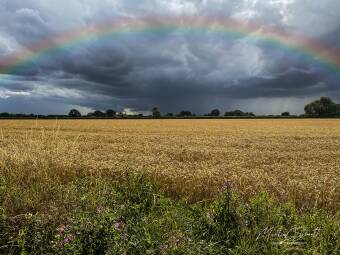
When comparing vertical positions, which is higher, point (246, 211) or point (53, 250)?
point (246, 211)

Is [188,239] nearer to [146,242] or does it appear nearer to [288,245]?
[146,242]

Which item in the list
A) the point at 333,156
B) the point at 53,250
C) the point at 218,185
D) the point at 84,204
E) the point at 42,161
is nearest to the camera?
the point at 53,250

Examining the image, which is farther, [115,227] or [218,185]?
[218,185]

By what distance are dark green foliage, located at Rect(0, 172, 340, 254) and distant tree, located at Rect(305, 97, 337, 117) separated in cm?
17225

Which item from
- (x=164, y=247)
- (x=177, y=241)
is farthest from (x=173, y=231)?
(x=164, y=247)

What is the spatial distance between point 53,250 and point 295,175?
24.5ft

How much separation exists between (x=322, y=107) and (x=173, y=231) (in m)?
179

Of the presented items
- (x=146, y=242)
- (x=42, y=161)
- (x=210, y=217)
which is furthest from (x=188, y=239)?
(x=42, y=161)

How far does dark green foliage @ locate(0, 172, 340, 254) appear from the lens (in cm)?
467

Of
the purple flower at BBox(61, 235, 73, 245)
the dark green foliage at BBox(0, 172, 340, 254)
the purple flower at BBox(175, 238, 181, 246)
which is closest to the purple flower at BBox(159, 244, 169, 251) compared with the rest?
the dark green foliage at BBox(0, 172, 340, 254)

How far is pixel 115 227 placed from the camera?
4.89 meters

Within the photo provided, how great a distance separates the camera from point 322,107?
171000mm

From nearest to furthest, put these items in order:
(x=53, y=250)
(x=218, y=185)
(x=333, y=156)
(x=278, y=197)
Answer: (x=53, y=250) < (x=278, y=197) < (x=218, y=185) < (x=333, y=156)

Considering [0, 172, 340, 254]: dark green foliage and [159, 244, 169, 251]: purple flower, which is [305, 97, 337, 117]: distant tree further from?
[159, 244, 169, 251]: purple flower
